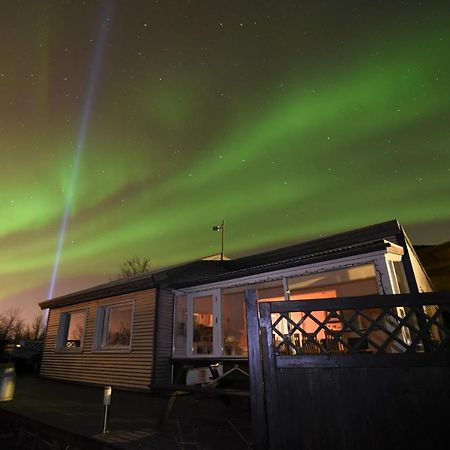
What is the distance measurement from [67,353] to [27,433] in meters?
6.95

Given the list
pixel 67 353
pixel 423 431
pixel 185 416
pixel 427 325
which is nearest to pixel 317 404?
pixel 423 431

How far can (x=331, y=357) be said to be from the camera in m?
3.43

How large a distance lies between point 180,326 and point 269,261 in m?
3.97

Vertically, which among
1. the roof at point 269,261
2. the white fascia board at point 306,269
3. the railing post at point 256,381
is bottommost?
the railing post at point 256,381

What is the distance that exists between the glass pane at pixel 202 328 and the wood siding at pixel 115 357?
5.31 feet

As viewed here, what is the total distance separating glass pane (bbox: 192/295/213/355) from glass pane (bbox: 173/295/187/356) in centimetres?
36

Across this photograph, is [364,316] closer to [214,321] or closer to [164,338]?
[214,321]

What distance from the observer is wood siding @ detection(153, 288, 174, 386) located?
10133 millimetres

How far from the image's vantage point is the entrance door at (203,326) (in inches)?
405

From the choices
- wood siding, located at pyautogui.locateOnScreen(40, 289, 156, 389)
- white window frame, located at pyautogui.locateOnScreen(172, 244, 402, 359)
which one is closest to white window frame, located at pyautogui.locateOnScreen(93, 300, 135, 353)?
wood siding, located at pyautogui.locateOnScreen(40, 289, 156, 389)

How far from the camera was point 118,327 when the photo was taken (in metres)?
14.0

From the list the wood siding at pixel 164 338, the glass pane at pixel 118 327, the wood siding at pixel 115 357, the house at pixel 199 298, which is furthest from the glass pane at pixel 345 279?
the glass pane at pixel 118 327

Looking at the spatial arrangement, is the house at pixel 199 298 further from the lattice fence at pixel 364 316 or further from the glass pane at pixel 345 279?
the lattice fence at pixel 364 316

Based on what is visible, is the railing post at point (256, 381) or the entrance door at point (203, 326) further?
the entrance door at point (203, 326)
